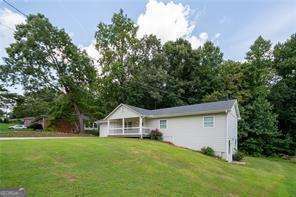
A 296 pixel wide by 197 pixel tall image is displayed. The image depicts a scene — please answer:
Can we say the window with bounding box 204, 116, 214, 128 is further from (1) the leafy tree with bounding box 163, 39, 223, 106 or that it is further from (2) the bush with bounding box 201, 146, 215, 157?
(1) the leafy tree with bounding box 163, 39, 223, 106

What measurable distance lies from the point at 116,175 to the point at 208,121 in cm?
1545

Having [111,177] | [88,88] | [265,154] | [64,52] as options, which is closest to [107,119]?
[88,88]

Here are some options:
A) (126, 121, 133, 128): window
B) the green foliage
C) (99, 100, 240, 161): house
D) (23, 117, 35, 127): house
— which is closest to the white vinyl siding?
(99, 100, 240, 161): house

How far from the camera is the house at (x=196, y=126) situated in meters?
24.4

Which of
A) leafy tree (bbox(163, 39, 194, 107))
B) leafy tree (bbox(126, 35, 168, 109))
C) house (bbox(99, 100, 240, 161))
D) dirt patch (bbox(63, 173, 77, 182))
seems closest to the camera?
dirt patch (bbox(63, 173, 77, 182))

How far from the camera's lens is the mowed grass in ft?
32.0

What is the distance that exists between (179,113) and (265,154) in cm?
1630

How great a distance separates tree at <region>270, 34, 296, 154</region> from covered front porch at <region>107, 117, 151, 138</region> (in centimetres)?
2160

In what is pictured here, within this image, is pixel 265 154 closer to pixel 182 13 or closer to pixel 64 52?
pixel 182 13

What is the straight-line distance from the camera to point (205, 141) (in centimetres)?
2525

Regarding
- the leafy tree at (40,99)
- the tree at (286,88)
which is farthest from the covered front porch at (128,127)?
the tree at (286,88)

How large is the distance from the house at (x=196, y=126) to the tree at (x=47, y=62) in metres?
13.1

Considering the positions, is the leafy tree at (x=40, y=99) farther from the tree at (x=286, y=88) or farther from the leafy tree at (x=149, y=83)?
the tree at (x=286, y=88)

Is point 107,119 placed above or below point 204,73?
below
